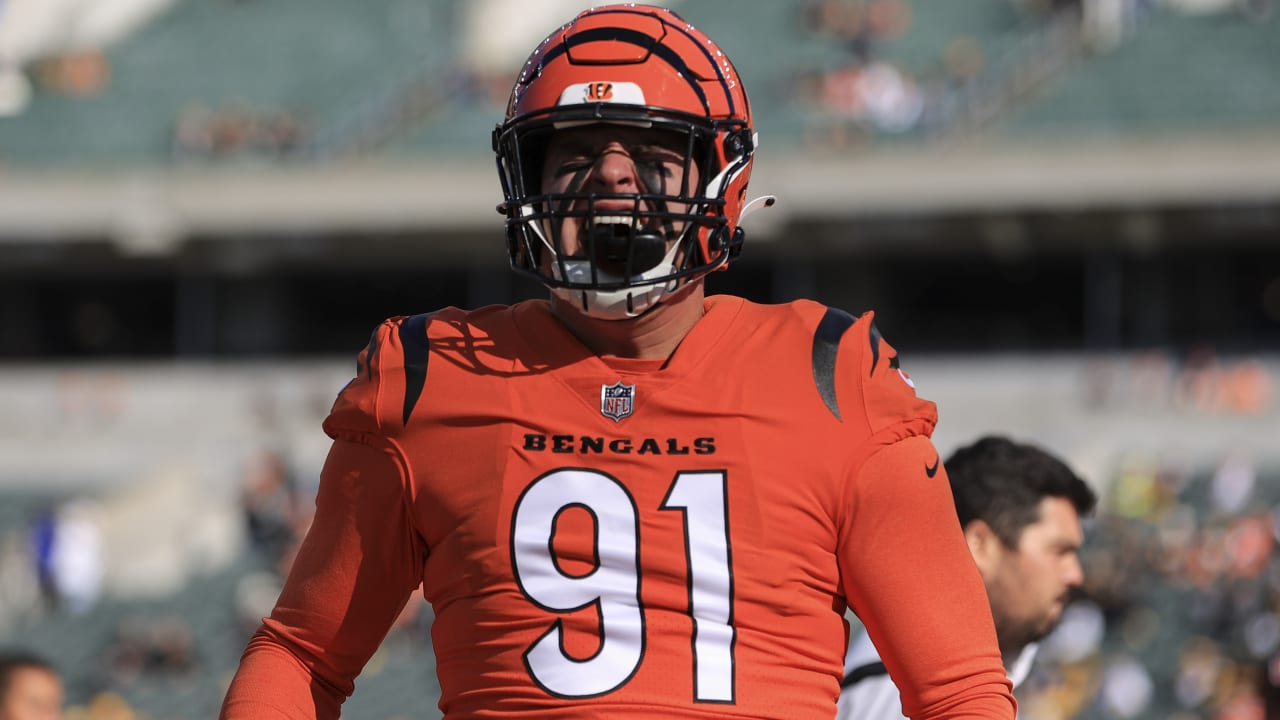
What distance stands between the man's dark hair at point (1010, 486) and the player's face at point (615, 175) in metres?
1.06

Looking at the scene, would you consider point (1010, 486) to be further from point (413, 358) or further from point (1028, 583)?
point (413, 358)

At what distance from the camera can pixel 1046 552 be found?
272 centimetres

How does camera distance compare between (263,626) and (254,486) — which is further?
(254,486)

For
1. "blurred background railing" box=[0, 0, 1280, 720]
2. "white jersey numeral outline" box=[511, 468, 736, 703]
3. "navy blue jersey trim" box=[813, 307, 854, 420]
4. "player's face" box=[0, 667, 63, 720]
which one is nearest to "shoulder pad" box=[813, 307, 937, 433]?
"navy blue jersey trim" box=[813, 307, 854, 420]

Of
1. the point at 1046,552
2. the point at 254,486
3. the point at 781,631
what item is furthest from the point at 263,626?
the point at 254,486

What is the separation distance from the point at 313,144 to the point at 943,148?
6847mm

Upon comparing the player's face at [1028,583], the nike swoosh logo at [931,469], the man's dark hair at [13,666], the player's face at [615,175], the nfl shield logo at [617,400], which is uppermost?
the player's face at [615,175]

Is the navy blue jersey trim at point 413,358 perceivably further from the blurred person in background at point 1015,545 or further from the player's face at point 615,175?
the blurred person in background at point 1015,545

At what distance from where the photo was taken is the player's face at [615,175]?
179 centimetres

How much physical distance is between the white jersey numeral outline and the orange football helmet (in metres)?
0.21

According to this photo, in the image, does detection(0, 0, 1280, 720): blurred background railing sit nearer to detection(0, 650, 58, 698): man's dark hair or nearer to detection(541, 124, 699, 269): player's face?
detection(0, 650, 58, 698): man's dark hair

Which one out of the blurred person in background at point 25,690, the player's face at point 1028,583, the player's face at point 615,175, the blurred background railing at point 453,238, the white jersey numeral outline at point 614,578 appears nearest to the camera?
the white jersey numeral outline at point 614,578

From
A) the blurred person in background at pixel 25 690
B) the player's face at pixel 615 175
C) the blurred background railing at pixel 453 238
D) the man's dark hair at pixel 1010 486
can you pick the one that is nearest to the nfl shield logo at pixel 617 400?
the player's face at pixel 615 175

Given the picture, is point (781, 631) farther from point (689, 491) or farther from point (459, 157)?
point (459, 157)
